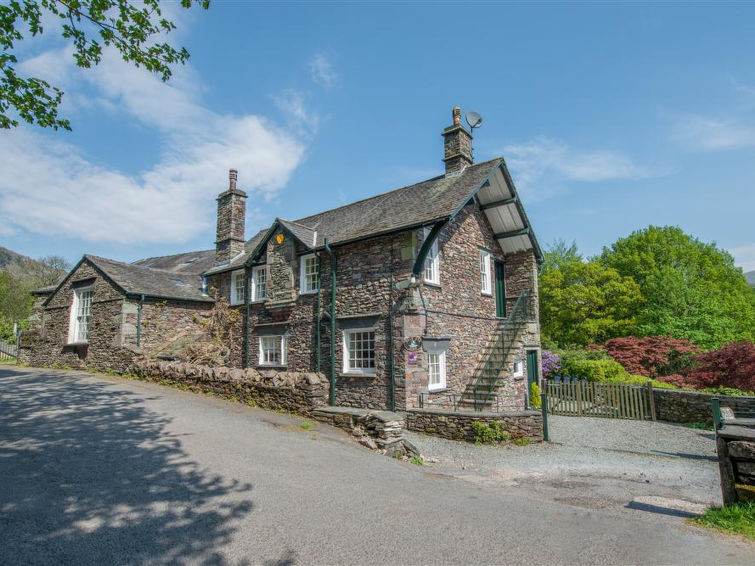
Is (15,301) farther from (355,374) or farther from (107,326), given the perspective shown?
(355,374)

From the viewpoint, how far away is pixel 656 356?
23.2 metres

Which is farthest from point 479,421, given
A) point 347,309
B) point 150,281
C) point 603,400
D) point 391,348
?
point 150,281

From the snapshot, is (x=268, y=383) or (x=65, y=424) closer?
(x=65, y=424)

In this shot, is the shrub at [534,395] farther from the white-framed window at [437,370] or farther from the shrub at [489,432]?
the shrub at [489,432]

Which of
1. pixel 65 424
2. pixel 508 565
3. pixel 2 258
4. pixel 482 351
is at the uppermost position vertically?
pixel 2 258

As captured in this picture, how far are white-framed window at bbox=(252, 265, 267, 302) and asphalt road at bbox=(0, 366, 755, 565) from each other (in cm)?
926

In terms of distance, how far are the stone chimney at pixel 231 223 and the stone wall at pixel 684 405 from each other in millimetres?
18866

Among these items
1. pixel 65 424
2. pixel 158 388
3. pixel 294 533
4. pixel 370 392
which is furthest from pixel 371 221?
pixel 294 533

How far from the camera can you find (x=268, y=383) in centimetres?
1356

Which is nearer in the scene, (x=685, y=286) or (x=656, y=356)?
(x=656, y=356)

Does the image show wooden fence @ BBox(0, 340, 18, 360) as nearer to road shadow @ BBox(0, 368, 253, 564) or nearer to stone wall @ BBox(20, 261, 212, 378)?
stone wall @ BBox(20, 261, 212, 378)

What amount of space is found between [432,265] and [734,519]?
10036 millimetres

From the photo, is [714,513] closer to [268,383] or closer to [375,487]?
[375,487]

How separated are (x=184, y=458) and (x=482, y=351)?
38.2ft
